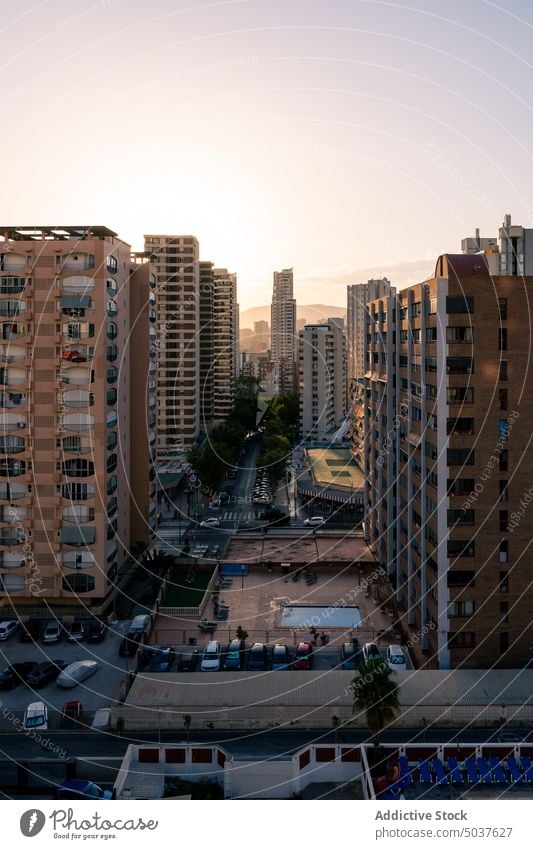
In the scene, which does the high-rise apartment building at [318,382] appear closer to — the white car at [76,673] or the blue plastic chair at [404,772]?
the white car at [76,673]

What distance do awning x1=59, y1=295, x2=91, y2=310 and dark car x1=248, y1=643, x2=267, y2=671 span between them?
13.9 m

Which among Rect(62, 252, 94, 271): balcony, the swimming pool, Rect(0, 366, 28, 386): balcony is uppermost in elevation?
Rect(62, 252, 94, 271): balcony

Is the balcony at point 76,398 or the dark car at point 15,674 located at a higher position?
the balcony at point 76,398

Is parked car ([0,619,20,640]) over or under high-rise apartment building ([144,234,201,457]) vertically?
under

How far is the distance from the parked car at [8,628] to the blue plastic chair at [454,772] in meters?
16.1

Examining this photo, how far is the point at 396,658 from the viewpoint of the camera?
22891mm

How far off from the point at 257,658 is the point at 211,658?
152 cm

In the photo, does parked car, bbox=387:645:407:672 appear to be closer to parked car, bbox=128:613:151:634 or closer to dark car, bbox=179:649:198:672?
dark car, bbox=179:649:198:672

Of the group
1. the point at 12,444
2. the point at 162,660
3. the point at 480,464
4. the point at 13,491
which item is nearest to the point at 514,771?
the point at 480,464

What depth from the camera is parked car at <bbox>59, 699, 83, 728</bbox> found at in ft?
65.2

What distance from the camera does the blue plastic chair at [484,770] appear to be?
51.7ft

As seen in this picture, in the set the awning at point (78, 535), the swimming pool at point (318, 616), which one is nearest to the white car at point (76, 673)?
the awning at point (78, 535)

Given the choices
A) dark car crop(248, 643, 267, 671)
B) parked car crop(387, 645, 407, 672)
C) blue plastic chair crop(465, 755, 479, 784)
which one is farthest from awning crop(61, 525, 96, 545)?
blue plastic chair crop(465, 755, 479, 784)
